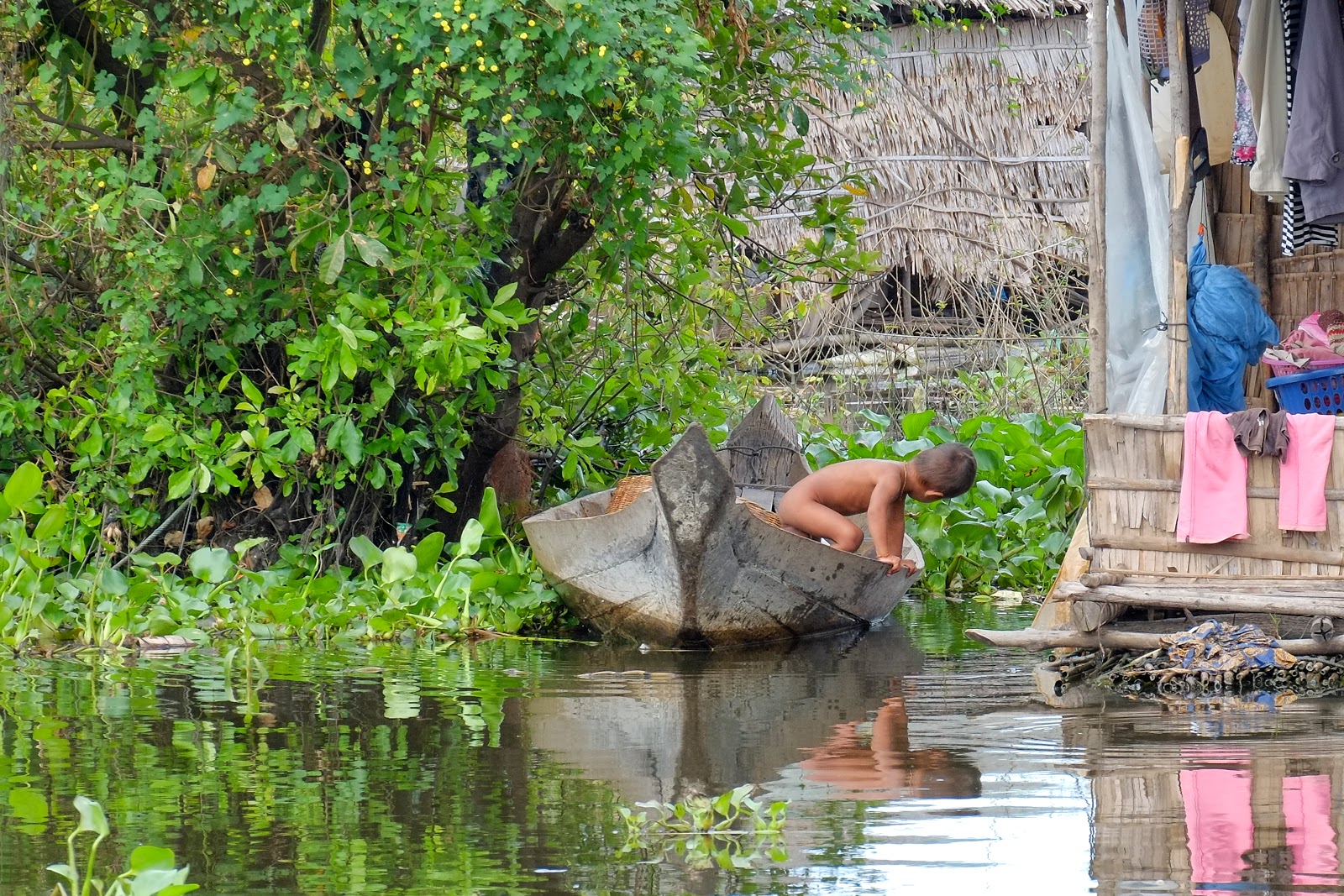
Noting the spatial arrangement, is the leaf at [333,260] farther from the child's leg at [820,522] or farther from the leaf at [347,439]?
the child's leg at [820,522]

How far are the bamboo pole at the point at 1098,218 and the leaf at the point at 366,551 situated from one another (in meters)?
3.35

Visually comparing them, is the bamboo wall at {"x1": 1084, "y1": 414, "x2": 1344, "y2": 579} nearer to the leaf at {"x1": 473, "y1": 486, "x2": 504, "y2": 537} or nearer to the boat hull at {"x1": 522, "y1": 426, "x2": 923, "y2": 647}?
the boat hull at {"x1": 522, "y1": 426, "x2": 923, "y2": 647}

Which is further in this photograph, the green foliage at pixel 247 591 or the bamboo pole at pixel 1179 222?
the green foliage at pixel 247 591

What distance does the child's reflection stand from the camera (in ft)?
13.7

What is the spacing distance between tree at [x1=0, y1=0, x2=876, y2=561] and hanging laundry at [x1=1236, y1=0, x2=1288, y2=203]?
1.93m

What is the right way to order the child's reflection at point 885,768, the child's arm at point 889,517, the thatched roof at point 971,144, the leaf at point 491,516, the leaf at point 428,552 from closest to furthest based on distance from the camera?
the child's reflection at point 885,768
the child's arm at point 889,517
the leaf at point 428,552
the leaf at point 491,516
the thatched roof at point 971,144

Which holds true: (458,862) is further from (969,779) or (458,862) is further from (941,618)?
(941,618)

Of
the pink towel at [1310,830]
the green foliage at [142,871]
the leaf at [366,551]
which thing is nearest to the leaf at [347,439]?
the leaf at [366,551]

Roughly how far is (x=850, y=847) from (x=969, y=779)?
2.66 ft

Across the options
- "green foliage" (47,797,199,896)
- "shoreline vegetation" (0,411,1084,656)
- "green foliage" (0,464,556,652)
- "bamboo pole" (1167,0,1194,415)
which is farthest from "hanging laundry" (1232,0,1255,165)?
"green foliage" (47,797,199,896)

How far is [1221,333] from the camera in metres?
6.34

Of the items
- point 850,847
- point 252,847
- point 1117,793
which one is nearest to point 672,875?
point 850,847

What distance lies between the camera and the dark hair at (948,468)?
7.20 m

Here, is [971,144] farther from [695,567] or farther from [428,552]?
[695,567]
